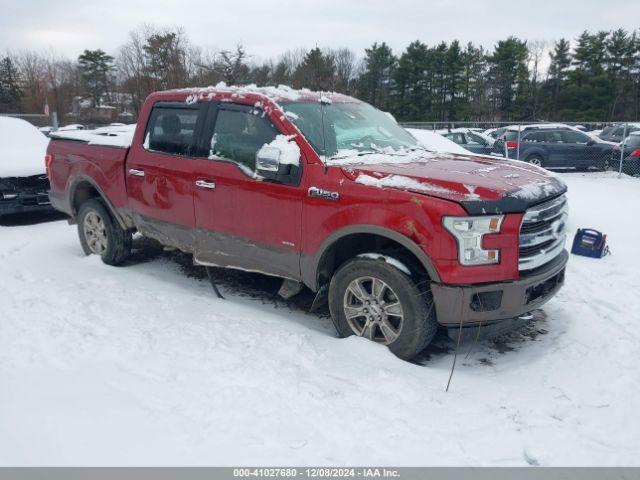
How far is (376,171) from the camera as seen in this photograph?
375 centimetres

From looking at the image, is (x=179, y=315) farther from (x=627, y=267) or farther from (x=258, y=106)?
(x=627, y=267)

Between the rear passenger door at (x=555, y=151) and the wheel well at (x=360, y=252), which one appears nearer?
the wheel well at (x=360, y=252)

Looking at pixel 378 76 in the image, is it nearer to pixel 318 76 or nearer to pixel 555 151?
pixel 555 151

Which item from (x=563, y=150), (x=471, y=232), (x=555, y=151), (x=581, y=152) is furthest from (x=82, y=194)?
(x=581, y=152)

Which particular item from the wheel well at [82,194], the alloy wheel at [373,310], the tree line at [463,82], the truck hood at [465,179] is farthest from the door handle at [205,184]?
the tree line at [463,82]

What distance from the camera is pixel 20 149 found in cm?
952

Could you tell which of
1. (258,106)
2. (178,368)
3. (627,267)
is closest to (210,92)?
(258,106)

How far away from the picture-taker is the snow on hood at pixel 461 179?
133 inches

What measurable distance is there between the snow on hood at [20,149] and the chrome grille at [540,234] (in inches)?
311

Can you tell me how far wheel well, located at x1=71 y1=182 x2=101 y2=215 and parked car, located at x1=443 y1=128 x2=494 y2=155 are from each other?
1446 cm

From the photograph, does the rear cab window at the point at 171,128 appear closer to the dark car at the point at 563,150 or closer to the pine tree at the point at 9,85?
the dark car at the point at 563,150

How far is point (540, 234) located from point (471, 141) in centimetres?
1635

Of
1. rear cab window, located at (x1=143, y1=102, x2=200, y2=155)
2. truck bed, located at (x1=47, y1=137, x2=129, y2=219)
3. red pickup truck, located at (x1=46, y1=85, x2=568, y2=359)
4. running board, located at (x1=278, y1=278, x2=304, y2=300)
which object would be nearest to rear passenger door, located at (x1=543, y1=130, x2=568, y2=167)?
red pickup truck, located at (x1=46, y1=85, x2=568, y2=359)

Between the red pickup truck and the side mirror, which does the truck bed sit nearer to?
the red pickup truck
